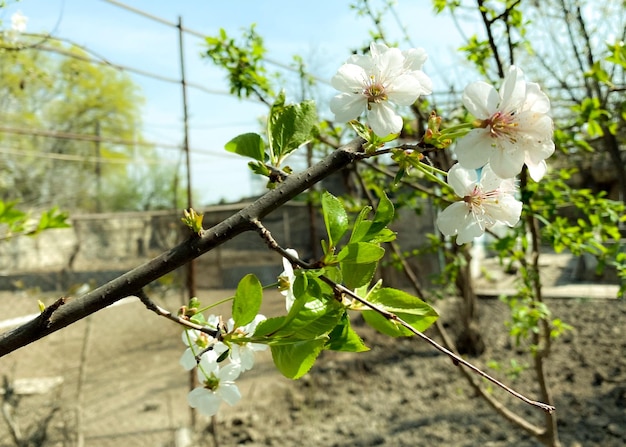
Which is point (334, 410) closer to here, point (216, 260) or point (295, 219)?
point (216, 260)

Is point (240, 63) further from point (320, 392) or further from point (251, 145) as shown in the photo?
point (320, 392)

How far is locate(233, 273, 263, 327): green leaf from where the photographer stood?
0.47 m

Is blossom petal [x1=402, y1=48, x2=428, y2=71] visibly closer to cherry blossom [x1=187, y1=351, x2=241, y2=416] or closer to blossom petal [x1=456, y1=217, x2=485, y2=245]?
blossom petal [x1=456, y1=217, x2=485, y2=245]

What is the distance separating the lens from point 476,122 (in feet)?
1.31

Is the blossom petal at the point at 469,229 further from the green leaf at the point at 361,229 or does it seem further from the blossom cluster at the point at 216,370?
the blossom cluster at the point at 216,370

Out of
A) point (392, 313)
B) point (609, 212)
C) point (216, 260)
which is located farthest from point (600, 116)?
point (216, 260)

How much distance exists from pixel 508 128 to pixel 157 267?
1.00 feet

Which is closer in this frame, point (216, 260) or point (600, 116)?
point (600, 116)

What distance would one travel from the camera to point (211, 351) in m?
0.57

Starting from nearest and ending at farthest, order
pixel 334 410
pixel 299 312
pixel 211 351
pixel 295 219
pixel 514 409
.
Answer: pixel 299 312, pixel 211 351, pixel 514 409, pixel 334 410, pixel 295 219

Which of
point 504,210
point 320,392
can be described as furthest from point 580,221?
point 320,392

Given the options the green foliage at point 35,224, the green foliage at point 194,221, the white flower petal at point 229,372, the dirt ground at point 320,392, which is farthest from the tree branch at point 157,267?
the dirt ground at point 320,392

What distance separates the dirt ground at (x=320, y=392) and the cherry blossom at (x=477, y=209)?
2.90m

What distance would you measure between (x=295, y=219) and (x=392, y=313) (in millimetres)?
5727
